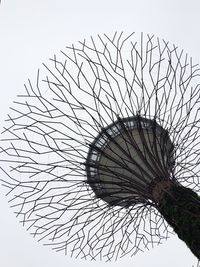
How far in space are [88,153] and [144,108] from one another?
1913 mm

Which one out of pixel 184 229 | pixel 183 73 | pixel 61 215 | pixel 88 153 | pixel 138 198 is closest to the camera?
pixel 184 229

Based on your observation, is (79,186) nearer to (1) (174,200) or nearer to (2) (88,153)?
(2) (88,153)

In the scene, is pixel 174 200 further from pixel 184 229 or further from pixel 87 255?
pixel 87 255

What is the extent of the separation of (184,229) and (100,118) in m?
2.73

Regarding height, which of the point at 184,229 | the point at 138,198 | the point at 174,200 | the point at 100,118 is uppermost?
the point at 100,118

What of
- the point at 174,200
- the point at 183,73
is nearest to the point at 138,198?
the point at 174,200

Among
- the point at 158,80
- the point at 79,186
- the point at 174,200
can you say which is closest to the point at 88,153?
the point at 79,186

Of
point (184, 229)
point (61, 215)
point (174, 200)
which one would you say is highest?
point (61, 215)

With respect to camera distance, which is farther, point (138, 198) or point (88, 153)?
point (88, 153)

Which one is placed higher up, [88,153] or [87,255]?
[88,153]

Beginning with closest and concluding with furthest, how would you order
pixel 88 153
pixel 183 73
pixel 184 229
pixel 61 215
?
pixel 184 229 → pixel 61 215 → pixel 183 73 → pixel 88 153

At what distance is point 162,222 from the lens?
10.1 meters

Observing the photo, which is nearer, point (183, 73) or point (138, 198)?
point (138, 198)

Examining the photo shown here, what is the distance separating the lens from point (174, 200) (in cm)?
714
